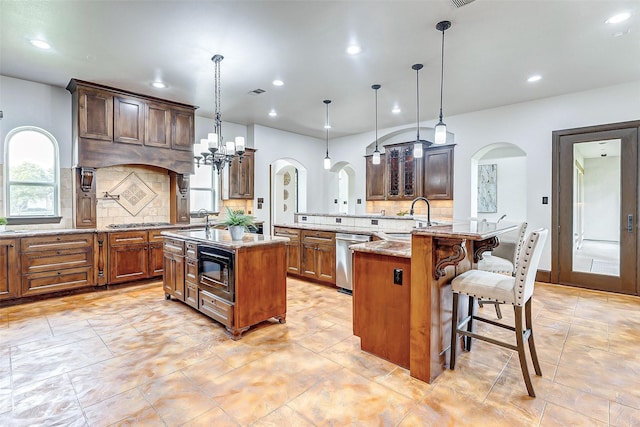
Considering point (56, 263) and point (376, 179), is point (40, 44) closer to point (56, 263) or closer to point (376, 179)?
point (56, 263)

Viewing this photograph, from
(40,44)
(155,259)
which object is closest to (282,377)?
(155,259)

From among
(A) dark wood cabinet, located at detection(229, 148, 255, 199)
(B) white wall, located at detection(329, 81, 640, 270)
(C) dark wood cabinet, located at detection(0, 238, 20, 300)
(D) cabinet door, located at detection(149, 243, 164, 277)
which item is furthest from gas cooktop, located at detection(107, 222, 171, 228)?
(B) white wall, located at detection(329, 81, 640, 270)

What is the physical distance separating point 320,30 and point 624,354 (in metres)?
3.98

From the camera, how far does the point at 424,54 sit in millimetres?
3514

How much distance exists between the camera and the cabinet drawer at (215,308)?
298cm

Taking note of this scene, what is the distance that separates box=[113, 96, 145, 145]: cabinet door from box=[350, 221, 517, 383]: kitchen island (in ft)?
13.6

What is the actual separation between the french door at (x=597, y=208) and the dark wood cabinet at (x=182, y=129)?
600 centimetres

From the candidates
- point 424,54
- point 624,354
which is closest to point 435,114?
point 424,54

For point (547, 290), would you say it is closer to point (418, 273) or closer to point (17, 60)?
point (418, 273)

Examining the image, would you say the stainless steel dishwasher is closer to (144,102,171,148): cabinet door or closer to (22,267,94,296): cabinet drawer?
(144,102,171,148): cabinet door

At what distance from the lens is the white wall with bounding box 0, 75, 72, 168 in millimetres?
4148

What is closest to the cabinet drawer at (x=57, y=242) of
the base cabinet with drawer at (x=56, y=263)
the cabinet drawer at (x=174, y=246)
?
the base cabinet with drawer at (x=56, y=263)

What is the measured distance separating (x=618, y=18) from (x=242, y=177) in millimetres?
5672

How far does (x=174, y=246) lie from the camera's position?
12.6ft
